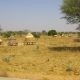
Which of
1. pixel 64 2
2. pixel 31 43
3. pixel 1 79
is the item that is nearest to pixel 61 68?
pixel 1 79

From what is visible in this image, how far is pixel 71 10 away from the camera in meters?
28.9

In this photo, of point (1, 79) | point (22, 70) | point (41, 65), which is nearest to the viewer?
point (1, 79)

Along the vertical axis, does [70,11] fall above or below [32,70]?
above

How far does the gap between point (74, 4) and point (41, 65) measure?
1354 centimetres

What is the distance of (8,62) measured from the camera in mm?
18094

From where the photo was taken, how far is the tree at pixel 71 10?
28.7 meters

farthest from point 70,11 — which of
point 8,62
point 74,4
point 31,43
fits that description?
point 8,62

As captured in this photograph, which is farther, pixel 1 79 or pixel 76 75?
pixel 76 75

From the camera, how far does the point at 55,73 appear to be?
14.4 m

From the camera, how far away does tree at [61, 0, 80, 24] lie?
94.3 feet

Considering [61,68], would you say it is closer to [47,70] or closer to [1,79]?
[47,70]

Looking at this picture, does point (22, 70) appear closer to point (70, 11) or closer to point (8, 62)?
point (8, 62)

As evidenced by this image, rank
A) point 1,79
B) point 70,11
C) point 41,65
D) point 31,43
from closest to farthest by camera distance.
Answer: point 1,79 < point 41,65 < point 70,11 < point 31,43

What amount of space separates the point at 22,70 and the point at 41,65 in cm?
212
